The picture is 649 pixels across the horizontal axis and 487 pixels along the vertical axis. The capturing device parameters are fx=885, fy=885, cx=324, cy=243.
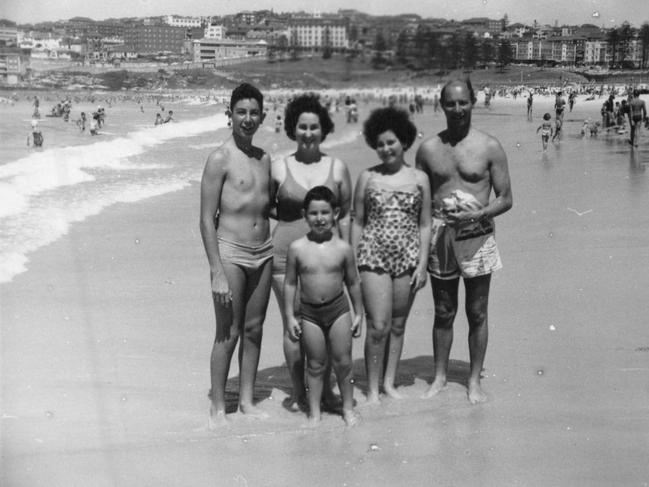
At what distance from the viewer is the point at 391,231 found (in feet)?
13.9

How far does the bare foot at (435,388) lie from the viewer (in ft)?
14.8

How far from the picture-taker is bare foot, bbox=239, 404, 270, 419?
4.27 m

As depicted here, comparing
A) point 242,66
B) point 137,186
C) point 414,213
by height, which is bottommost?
point 137,186

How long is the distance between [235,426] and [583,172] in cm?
988

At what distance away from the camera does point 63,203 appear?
12.4 m

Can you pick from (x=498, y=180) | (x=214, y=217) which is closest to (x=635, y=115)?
(x=498, y=180)

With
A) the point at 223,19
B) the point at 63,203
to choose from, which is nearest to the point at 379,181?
the point at 223,19

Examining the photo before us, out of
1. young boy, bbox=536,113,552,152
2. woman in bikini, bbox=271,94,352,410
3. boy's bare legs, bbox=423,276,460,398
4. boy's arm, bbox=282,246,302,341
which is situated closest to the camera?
boy's arm, bbox=282,246,302,341

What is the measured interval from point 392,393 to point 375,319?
1.48ft

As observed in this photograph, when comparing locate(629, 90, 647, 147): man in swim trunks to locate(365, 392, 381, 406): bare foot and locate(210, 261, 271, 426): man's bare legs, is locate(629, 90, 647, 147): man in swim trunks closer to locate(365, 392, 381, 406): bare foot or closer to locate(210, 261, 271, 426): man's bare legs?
locate(365, 392, 381, 406): bare foot

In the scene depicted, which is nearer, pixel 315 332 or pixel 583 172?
pixel 315 332

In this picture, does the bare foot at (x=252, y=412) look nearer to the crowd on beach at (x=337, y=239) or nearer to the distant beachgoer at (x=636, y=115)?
the crowd on beach at (x=337, y=239)

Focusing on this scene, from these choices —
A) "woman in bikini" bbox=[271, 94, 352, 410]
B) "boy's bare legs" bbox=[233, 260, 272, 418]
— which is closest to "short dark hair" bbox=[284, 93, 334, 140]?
"woman in bikini" bbox=[271, 94, 352, 410]

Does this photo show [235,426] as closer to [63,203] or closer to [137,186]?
[63,203]
